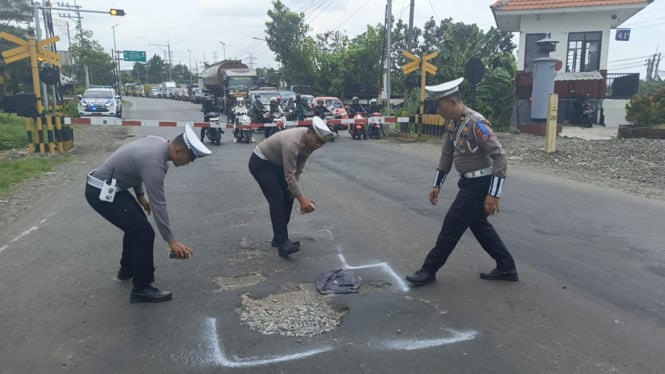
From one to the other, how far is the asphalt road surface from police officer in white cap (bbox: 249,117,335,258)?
358 millimetres

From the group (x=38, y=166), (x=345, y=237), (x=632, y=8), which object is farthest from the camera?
(x=632, y=8)

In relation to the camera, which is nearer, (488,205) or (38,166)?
(488,205)

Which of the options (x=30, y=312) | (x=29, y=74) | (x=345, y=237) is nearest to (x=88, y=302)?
(x=30, y=312)

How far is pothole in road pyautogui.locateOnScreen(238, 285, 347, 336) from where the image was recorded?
393cm

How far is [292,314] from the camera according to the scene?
165 inches

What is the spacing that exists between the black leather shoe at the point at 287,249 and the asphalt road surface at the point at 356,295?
3.8 inches

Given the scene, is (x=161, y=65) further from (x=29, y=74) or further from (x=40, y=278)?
(x=40, y=278)

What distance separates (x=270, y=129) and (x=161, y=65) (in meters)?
109

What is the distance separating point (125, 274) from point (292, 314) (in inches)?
68.3

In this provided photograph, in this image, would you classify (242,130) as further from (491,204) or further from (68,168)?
(491,204)

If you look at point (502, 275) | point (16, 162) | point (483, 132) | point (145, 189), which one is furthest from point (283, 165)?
point (16, 162)

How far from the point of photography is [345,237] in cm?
634

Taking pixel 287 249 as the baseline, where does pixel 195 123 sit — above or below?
above

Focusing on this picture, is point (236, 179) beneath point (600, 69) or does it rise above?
beneath
